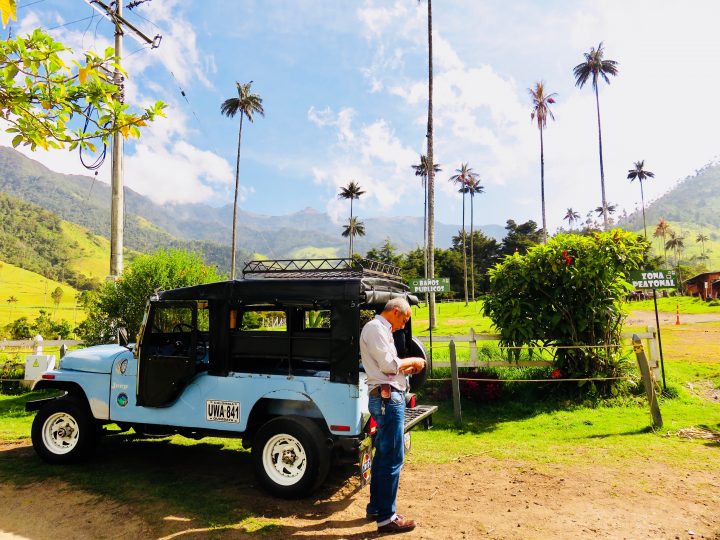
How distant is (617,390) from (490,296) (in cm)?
325

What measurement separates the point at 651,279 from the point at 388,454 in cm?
825

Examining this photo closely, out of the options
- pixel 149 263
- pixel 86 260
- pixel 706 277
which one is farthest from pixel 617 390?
pixel 86 260

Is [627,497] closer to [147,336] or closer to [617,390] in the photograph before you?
[617,390]

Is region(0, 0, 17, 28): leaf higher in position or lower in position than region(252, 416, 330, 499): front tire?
higher

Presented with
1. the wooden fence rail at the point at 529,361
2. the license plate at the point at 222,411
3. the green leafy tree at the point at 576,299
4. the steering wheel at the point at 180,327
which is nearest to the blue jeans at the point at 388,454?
the license plate at the point at 222,411

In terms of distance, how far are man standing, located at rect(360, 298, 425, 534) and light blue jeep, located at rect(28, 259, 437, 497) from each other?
49 cm

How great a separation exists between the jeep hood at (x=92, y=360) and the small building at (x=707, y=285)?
65208 millimetres

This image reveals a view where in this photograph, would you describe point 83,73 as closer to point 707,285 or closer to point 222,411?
point 222,411

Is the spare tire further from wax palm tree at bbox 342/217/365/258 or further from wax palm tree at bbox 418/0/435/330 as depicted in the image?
wax palm tree at bbox 342/217/365/258

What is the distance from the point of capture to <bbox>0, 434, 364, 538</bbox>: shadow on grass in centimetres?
475

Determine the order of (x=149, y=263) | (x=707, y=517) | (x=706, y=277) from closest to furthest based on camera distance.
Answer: (x=707, y=517) → (x=149, y=263) → (x=706, y=277)

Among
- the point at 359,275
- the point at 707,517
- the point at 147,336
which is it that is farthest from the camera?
the point at 147,336

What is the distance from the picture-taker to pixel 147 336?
6.12 m

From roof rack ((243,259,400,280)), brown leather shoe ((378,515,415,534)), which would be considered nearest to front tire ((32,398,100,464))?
roof rack ((243,259,400,280))
